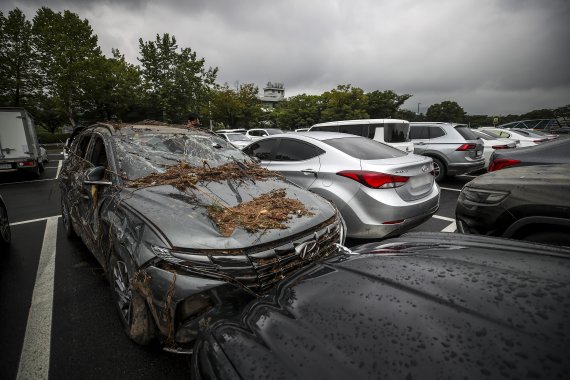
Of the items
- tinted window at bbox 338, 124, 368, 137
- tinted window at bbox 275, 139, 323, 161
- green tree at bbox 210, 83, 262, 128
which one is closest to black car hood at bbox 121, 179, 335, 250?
tinted window at bbox 275, 139, 323, 161

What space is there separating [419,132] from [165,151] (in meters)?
7.93

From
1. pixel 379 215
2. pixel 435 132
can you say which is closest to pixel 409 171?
pixel 379 215

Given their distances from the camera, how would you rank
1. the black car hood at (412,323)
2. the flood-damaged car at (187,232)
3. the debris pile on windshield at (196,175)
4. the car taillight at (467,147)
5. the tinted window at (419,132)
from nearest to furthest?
the black car hood at (412,323) < the flood-damaged car at (187,232) < the debris pile on windshield at (196,175) < the car taillight at (467,147) < the tinted window at (419,132)

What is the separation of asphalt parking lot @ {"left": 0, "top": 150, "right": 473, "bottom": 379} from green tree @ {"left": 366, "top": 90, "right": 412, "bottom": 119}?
112 ft

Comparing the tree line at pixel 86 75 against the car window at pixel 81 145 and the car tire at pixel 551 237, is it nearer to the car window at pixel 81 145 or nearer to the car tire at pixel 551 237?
the car window at pixel 81 145

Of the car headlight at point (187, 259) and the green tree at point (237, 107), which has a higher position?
the green tree at point (237, 107)

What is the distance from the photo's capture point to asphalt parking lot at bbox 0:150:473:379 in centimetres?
193

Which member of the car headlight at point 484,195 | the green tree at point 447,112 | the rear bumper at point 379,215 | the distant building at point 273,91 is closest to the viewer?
the car headlight at point 484,195

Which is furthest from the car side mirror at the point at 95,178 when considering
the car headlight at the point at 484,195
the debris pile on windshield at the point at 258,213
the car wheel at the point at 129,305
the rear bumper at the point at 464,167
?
the rear bumper at the point at 464,167

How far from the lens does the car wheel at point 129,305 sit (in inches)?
A: 73.0

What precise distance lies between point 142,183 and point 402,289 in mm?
2144

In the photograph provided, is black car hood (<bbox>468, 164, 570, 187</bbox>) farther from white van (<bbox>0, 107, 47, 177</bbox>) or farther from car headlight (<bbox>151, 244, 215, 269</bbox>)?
white van (<bbox>0, 107, 47, 177</bbox>)

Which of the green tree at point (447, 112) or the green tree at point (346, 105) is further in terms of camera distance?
the green tree at point (447, 112)

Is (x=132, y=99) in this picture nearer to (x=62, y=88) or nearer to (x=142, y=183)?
(x=62, y=88)
